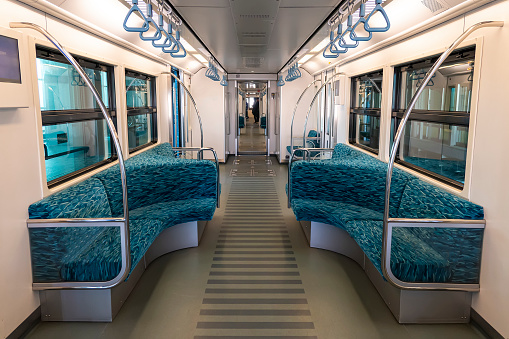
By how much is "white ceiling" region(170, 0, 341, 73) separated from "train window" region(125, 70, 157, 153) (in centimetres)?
119

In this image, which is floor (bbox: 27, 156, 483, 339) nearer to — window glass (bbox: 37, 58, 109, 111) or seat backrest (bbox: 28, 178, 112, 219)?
seat backrest (bbox: 28, 178, 112, 219)

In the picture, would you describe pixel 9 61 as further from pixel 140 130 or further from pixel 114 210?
pixel 140 130

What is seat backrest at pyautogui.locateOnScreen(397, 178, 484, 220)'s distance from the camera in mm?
3052

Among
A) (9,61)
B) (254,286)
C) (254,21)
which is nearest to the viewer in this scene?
(9,61)

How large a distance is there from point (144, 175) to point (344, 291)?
2556mm

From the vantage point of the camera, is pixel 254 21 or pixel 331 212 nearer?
pixel 331 212

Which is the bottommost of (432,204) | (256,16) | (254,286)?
(254,286)

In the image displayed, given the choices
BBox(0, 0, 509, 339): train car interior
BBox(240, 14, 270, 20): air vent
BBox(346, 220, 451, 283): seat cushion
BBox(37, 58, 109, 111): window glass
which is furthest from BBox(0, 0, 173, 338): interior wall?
BBox(346, 220, 451, 283): seat cushion

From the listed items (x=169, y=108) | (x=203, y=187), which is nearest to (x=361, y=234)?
(x=203, y=187)

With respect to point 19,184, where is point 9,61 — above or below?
above

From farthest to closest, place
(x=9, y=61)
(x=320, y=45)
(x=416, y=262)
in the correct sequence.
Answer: (x=320, y=45) → (x=416, y=262) → (x=9, y=61)

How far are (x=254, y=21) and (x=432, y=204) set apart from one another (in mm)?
2731

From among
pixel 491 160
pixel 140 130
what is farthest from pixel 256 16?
pixel 140 130

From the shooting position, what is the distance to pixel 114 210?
4184 mm
